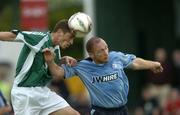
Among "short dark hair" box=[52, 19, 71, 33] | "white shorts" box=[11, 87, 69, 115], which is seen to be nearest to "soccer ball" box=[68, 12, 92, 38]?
"short dark hair" box=[52, 19, 71, 33]

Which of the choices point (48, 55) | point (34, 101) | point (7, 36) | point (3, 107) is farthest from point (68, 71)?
point (3, 107)

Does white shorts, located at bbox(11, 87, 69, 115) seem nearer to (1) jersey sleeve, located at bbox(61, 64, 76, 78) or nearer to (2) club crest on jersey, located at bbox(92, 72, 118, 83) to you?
(1) jersey sleeve, located at bbox(61, 64, 76, 78)

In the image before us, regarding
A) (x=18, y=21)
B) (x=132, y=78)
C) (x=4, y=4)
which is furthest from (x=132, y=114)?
(x=4, y=4)

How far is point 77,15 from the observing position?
1389 cm

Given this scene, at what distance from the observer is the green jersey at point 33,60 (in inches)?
545

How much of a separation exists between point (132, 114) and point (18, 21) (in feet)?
24.4

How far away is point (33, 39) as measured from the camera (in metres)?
13.8

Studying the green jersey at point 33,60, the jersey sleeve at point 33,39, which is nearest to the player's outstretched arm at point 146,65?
the green jersey at point 33,60

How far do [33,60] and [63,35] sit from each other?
532 millimetres

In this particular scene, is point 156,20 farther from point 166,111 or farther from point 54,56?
point 54,56

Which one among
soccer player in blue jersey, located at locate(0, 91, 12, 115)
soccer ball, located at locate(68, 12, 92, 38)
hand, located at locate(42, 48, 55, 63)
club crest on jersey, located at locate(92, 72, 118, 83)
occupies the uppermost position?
soccer ball, located at locate(68, 12, 92, 38)

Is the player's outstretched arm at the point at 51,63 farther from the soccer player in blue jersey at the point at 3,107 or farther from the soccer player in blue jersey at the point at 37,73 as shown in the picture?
the soccer player in blue jersey at the point at 3,107

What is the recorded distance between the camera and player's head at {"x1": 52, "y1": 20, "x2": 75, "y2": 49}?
1386cm

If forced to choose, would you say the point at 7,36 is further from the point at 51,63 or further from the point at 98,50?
the point at 98,50
